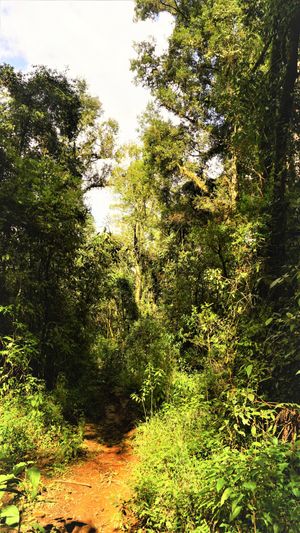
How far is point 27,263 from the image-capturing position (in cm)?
735

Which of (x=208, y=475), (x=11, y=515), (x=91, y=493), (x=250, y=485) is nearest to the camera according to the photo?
(x=11, y=515)

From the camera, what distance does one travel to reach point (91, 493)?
479 cm

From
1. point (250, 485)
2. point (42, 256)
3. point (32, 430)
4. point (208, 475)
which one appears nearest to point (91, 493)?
point (32, 430)

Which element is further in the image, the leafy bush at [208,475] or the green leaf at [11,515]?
the leafy bush at [208,475]

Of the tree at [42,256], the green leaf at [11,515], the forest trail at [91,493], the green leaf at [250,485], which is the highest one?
the tree at [42,256]

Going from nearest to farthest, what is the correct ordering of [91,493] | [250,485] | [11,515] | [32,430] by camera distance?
Result: 1. [11,515]
2. [250,485]
3. [91,493]
4. [32,430]

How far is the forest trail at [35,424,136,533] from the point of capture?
399cm

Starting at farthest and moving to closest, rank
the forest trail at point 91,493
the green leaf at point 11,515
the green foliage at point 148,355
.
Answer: the green foliage at point 148,355
the forest trail at point 91,493
the green leaf at point 11,515

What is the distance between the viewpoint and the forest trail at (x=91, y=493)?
13.1ft

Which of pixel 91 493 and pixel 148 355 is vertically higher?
pixel 148 355

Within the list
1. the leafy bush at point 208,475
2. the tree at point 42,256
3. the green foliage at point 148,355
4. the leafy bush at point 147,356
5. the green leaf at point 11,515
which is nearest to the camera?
the green leaf at point 11,515

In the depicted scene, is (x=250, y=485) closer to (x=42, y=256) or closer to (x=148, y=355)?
(x=42, y=256)

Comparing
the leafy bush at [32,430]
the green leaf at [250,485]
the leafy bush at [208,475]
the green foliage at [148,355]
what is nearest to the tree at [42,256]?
the leafy bush at [32,430]

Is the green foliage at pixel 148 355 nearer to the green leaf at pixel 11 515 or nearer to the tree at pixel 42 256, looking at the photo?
the tree at pixel 42 256
